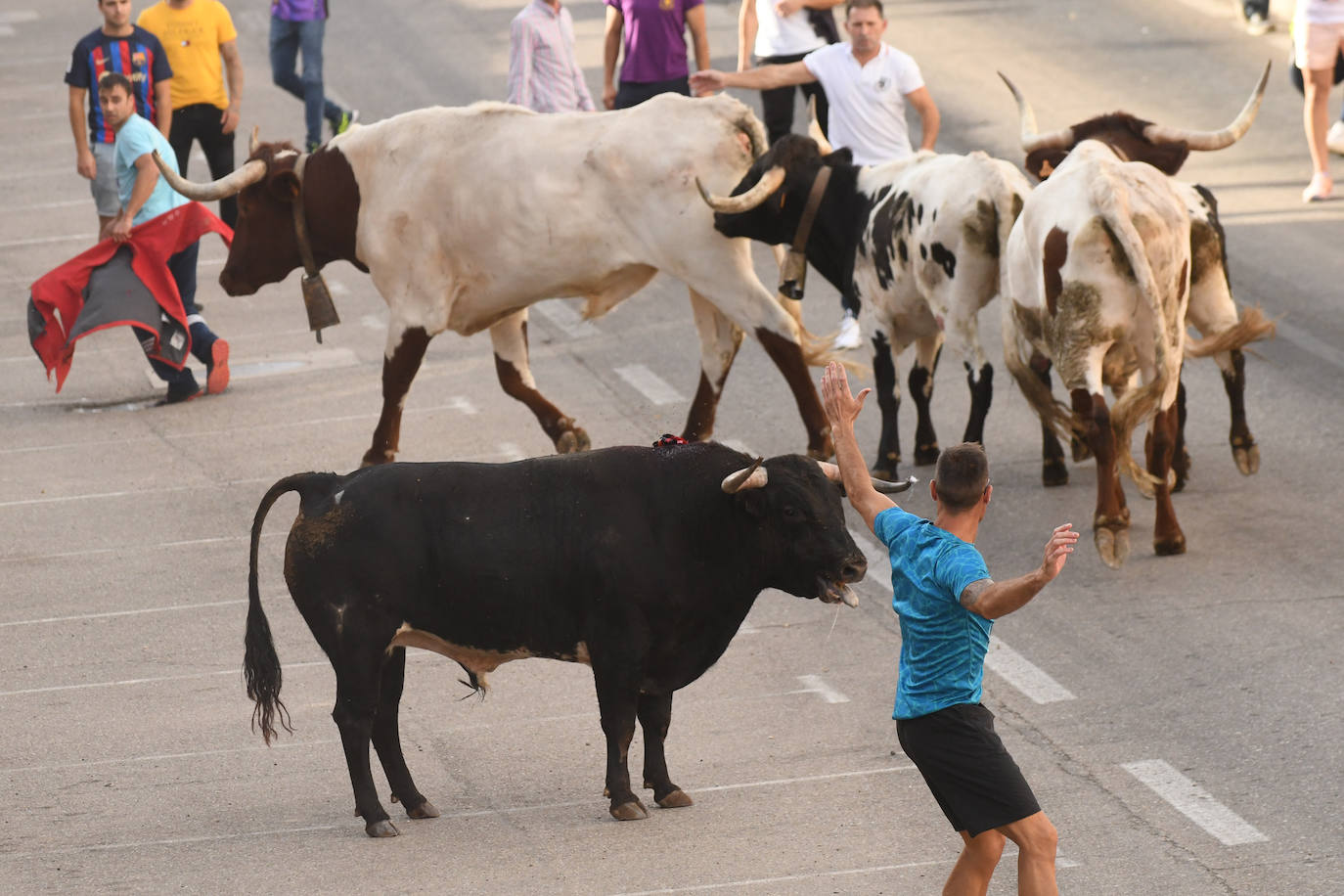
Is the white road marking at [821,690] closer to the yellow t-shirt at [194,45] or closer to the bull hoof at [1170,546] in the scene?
the bull hoof at [1170,546]

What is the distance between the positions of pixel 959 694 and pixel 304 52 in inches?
526

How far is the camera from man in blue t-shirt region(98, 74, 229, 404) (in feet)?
42.3

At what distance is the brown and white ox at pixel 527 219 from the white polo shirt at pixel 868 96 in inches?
68.0

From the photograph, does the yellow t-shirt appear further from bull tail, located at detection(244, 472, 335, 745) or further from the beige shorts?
bull tail, located at detection(244, 472, 335, 745)

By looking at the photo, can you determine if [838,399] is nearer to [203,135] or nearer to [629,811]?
[629,811]

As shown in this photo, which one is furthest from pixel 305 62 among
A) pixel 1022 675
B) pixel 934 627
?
pixel 934 627

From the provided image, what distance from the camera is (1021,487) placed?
1098cm

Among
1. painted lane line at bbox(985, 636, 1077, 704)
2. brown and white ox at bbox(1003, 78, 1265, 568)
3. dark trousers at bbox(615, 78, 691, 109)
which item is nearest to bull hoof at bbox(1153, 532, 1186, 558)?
brown and white ox at bbox(1003, 78, 1265, 568)

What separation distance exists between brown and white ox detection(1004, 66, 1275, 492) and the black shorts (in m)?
4.50

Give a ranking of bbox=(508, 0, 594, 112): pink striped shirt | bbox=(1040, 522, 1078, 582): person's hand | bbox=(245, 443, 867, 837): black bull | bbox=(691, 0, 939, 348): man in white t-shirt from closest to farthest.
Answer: bbox=(1040, 522, 1078, 582): person's hand
bbox=(245, 443, 867, 837): black bull
bbox=(691, 0, 939, 348): man in white t-shirt
bbox=(508, 0, 594, 112): pink striped shirt

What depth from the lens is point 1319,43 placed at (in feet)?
51.2

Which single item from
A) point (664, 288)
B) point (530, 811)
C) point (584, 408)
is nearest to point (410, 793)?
point (530, 811)

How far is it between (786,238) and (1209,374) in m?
3.24

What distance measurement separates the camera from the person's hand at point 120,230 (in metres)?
12.9
